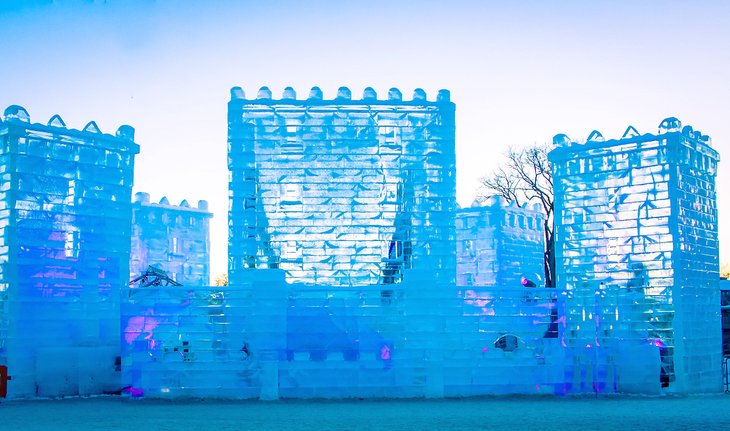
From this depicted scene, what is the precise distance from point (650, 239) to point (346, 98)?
22.6ft

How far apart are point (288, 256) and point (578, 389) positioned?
6.32m

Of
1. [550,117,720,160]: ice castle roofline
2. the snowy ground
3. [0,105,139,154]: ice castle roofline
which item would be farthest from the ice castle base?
[0,105,139,154]: ice castle roofline

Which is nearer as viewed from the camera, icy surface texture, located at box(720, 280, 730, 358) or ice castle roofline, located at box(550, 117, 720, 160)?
ice castle roofline, located at box(550, 117, 720, 160)

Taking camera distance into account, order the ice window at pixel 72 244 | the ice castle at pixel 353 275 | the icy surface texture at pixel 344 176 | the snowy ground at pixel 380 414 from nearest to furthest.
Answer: the snowy ground at pixel 380 414 < the ice castle at pixel 353 275 < the icy surface texture at pixel 344 176 < the ice window at pixel 72 244

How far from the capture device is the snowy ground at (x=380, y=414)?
12617 millimetres

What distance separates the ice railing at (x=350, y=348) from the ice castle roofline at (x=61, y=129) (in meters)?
4.22

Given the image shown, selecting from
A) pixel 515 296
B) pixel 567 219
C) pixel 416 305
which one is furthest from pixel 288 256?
pixel 567 219

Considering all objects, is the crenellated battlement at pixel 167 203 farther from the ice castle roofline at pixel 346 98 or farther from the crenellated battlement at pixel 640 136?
the crenellated battlement at pixel 640 136

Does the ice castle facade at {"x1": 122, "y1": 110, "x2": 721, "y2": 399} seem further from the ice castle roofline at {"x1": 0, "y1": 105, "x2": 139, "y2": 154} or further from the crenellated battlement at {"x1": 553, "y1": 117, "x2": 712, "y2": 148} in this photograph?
the ice castle roofline at {"x1": 0, "y1": 105, "x2": 139, "y2": 154}

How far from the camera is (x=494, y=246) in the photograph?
2733 cm

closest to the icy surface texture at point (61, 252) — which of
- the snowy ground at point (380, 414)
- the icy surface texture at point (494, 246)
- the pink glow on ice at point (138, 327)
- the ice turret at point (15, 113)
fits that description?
the ice turret at point (15, 113)

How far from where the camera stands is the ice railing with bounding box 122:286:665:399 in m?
16.9

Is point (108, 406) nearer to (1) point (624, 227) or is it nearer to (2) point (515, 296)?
(2) point (515, 296)

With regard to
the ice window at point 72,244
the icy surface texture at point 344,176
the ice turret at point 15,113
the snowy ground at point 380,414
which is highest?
the ice turret at point 15,113
